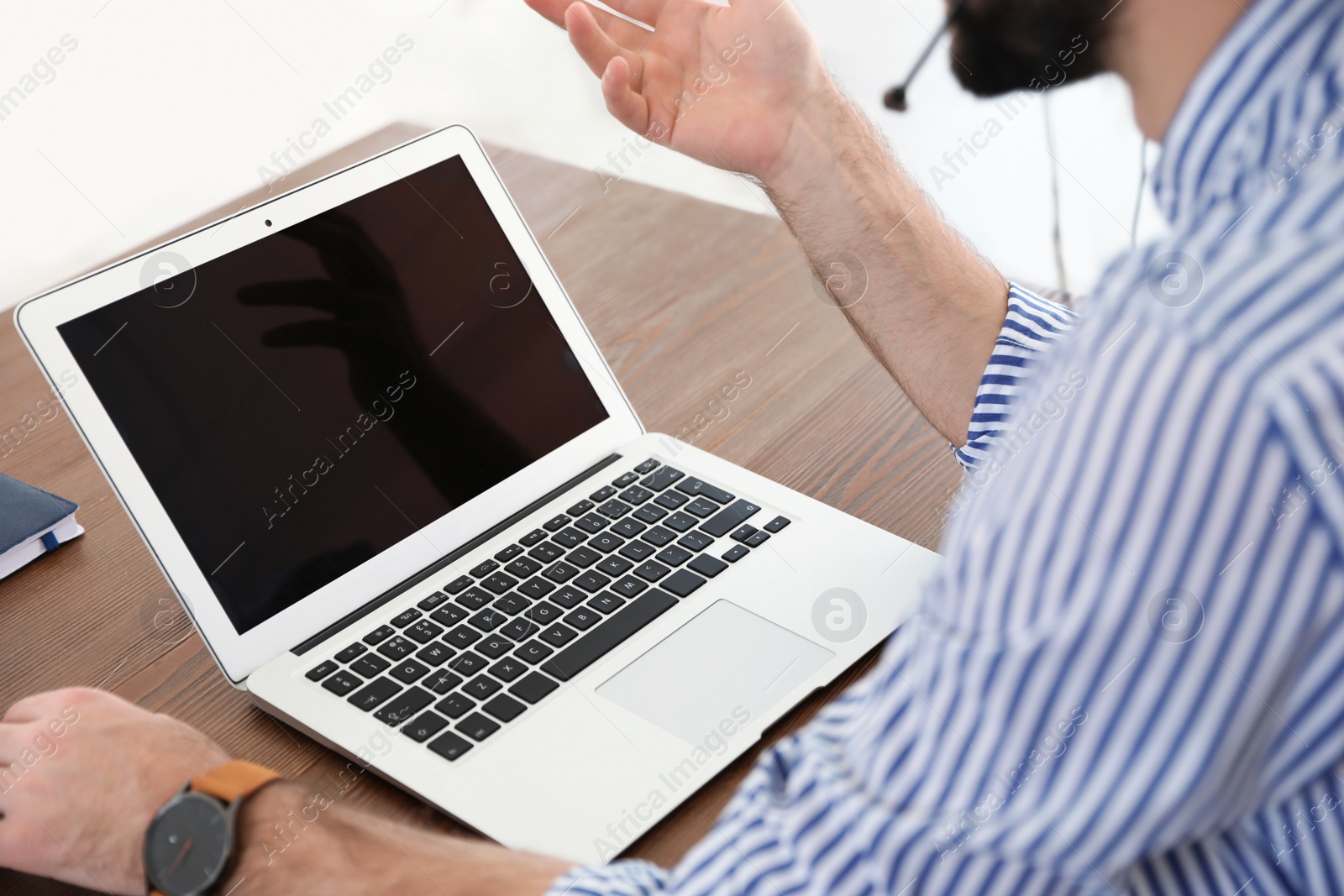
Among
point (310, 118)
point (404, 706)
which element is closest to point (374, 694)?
point (404, 706)

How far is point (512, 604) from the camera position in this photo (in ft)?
2.85

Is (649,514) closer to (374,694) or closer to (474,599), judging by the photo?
(474,599)

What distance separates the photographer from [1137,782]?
442mm

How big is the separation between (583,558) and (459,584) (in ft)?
0.33

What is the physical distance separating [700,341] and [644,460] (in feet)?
0.93

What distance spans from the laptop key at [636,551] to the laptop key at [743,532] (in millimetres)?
72

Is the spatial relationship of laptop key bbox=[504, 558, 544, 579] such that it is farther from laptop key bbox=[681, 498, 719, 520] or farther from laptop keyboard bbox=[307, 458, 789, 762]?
laptop key bbox=[681, 498, 719, 520]

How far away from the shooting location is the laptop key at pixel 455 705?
78 cm

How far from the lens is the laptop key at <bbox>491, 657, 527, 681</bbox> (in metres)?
0.80

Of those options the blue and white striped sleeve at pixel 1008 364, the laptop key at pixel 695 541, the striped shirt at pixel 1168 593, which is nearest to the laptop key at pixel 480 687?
the laptop key at pixel 695 541

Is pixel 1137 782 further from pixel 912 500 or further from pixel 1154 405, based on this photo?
pixel 912 500

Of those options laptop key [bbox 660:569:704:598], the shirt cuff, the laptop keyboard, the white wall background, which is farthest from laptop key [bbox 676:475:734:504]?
the white wall background

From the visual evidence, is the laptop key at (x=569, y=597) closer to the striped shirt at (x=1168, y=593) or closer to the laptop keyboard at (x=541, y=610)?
the laptop keyboard at (x=541, y=610)

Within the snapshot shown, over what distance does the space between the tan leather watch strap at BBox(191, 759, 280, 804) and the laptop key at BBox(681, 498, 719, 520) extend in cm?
40
